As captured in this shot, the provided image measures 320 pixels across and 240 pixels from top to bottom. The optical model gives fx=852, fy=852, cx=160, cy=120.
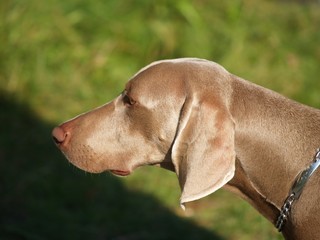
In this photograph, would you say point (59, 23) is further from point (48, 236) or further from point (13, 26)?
point (48, 236)

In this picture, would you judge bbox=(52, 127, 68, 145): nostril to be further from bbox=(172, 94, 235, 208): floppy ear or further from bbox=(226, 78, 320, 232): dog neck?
bbox=(226, 78, 320, 232): dog neck

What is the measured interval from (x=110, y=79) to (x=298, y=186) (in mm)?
4107

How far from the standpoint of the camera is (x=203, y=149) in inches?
153

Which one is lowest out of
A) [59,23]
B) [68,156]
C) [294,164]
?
[59,23]

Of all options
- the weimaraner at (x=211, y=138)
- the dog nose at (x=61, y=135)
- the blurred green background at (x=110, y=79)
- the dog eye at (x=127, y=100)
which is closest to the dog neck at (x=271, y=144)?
the weimaraner at (x=211, y=138)

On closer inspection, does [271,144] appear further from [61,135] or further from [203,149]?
[61,135]

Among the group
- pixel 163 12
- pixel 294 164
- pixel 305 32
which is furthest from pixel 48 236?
pixel 305 32

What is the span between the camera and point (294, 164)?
4035mm

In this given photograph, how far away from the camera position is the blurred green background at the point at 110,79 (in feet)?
19.9

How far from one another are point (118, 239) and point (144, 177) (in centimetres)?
89

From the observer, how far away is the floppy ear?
12.6ft

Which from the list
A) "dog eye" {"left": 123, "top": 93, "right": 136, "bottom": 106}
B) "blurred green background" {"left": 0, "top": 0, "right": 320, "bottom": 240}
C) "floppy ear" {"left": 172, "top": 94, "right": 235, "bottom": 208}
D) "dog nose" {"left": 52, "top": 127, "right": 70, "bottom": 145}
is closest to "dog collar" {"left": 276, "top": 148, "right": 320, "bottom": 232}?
"floppy ear" {"left": 172, "top": 94, "right": 235, "bottom": 208}

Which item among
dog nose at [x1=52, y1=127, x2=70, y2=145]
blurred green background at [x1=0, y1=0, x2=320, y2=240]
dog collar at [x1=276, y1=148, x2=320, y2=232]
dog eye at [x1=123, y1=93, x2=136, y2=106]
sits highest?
dog eye at [x1=123, y1=93, x2=136, y2=106]

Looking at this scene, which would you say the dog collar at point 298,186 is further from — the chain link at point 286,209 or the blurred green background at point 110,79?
the blurred green background at point 110,79
